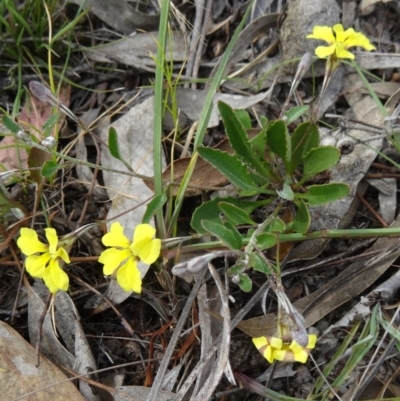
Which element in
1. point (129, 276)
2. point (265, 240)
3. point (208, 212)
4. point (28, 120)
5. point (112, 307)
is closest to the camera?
point (129, 276)

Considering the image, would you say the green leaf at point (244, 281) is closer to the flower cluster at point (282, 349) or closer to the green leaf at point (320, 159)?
the flower cluster at point (282, 349)

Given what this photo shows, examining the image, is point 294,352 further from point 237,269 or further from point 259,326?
point 259,326

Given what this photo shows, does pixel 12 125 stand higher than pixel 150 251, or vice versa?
pixel 12 125

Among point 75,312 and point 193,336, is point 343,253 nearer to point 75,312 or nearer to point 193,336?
point 193,336

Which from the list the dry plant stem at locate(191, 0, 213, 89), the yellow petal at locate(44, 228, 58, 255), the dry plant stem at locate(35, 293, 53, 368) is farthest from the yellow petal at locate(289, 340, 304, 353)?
the dry plant stem at locate(191, 0, 213, 89)

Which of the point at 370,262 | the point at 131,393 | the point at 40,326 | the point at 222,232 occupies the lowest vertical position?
the point at 131,393

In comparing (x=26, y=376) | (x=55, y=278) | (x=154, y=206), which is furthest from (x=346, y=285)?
(x=26, y=376)

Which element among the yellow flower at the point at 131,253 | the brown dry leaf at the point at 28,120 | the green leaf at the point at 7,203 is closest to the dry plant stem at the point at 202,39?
the brown dry leaf at the point at 28,120
